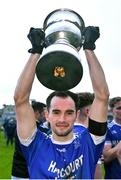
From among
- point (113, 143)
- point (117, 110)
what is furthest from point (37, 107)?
point (113, 143)

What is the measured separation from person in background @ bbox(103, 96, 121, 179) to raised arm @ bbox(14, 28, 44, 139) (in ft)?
7.56

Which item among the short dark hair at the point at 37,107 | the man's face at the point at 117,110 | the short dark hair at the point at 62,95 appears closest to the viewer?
the short dark hair at the point at 62,95

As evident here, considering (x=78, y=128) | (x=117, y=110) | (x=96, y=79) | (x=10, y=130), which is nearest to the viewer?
(x=96, y=79)

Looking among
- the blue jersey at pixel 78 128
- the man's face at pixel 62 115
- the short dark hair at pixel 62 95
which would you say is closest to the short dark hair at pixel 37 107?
the blue jersey at pixel 78 128

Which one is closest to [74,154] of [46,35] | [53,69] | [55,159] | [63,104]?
[55,159]

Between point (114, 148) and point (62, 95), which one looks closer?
point (62, 95)

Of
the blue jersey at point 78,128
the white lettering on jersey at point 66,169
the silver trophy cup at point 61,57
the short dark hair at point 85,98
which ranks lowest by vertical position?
the white lettering on jersey at point 66,169

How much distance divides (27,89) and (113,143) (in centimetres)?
272

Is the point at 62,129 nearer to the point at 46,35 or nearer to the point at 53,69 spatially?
the point at 53,69

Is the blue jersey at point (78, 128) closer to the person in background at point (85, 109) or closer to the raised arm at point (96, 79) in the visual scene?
the person in background at point (85, 109)

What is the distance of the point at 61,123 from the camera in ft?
14.3

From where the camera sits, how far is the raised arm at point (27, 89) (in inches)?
173

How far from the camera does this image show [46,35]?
14.8 ft

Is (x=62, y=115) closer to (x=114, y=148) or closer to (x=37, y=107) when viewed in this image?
(x=114, y=148)
